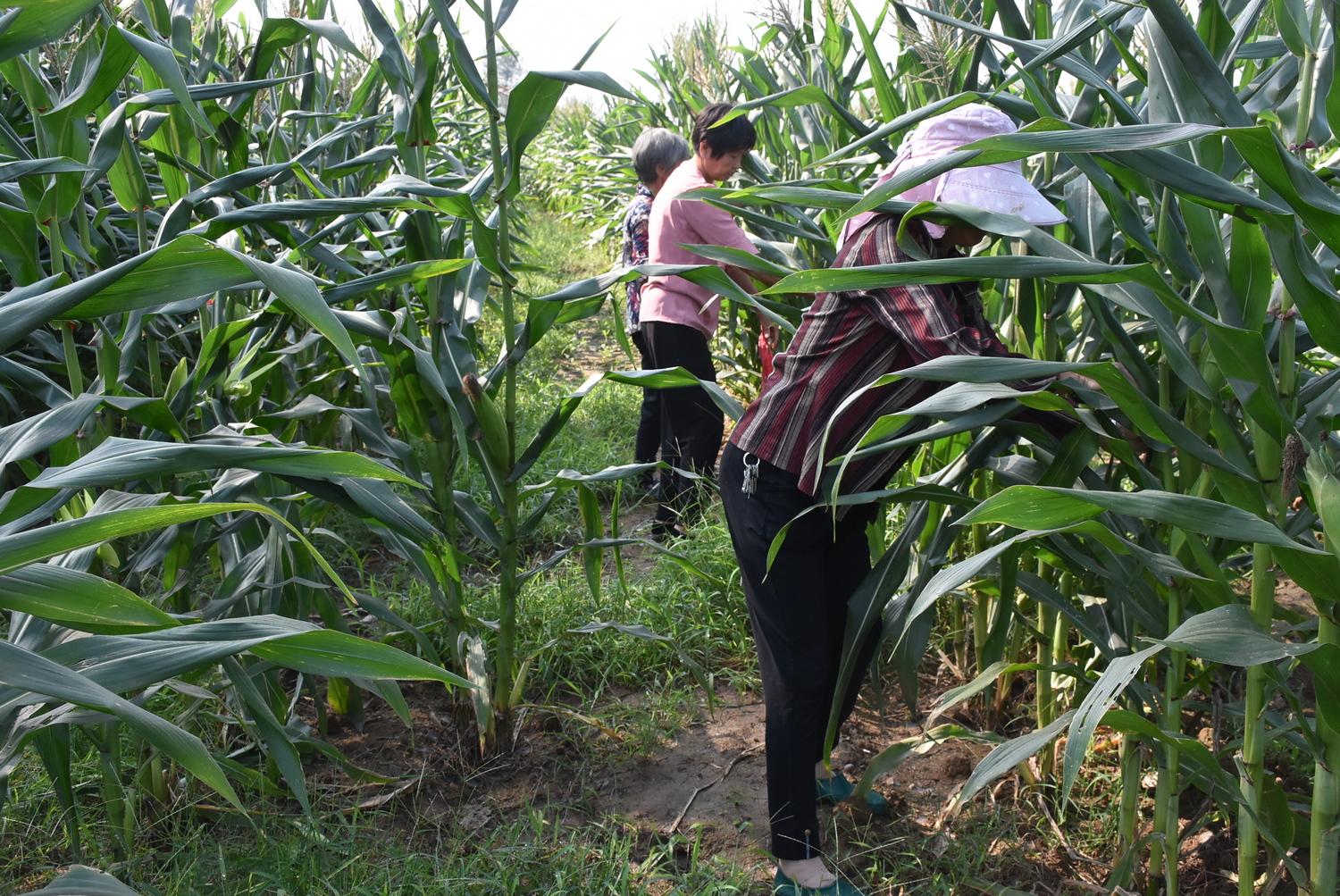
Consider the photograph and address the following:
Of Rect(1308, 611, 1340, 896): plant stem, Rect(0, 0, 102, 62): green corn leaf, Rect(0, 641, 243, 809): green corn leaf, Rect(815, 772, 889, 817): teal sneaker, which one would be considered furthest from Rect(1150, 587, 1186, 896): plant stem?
Rect(0, 0, 102, 62): green corn leaf

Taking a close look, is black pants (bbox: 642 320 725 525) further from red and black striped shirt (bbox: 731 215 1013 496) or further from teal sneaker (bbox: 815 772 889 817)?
red and black striped shirt (bbox: 731 215 1013 496)

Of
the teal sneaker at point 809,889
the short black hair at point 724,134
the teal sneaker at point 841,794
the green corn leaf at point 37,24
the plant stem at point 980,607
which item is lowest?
the teal sneaker at point 809,889

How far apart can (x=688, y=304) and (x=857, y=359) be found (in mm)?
2181

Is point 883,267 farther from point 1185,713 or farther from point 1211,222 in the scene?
point 1185,713

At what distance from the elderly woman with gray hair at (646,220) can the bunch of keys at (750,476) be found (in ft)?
7.06

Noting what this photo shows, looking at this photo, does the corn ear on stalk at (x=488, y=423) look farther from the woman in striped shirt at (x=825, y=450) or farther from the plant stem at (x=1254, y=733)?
the plant stem at (x=1254, y=733)

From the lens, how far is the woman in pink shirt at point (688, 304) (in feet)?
11.8

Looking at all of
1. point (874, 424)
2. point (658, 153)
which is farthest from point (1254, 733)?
point (658, 153)

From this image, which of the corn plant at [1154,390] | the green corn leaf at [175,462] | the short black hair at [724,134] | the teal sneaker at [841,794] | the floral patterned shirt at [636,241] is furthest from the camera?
the floral patterned shirt at [636,241]

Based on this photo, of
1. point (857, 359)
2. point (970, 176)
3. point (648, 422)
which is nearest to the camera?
point (970, 176)

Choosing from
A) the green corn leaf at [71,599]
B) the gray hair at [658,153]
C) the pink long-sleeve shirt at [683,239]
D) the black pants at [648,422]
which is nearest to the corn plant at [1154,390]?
the green corn leaf at [71,599]

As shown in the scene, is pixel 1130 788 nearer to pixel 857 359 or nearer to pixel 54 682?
pixel 857 359

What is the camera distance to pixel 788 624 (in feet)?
7.27

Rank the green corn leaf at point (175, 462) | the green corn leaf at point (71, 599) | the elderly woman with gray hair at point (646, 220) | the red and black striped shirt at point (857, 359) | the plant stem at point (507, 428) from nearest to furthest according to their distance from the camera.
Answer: the green corn leaf at point (71, 599), the green corn leaf at point (175, 462), the red and black striped shirt at point (857, 359), the plant stem at point (507, 428), the elderly woman with gray hair at point (646, 220)
